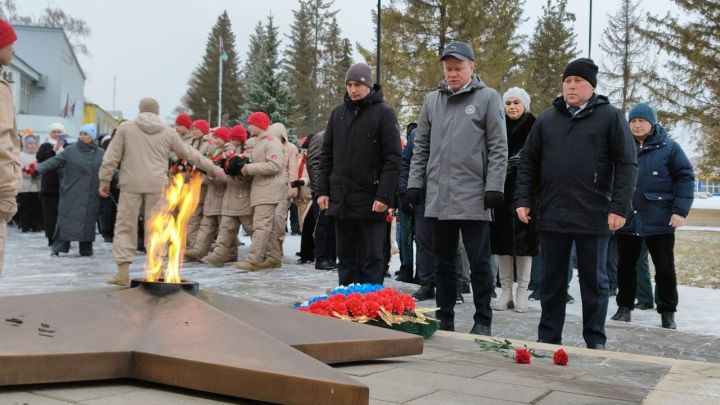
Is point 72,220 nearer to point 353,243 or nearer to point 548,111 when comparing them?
point 353,243

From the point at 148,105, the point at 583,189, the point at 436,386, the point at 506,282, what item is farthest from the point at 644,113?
the point at 148,105

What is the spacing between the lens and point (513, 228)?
281 inches

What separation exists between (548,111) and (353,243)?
2.05 metres

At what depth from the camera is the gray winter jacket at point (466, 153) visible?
5.47 meters

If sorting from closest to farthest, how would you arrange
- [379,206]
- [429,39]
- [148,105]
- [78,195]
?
[379,206], [148,105], [78,195], [429,39]

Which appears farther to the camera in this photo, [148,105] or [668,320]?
[148,105]

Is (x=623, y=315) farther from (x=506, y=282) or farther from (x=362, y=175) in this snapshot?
(x=362, y=175)

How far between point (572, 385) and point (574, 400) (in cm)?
33

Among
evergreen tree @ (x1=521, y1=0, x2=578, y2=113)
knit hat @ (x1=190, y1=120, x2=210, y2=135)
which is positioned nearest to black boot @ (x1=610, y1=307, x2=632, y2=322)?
knit hat @ (x1=190, y1=120, x2=210, y2=135)

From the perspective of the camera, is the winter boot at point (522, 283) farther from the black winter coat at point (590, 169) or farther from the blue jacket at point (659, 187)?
the black winter coat at point (590, 169)

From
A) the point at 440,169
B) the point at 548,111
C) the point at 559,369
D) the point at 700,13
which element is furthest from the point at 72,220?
the point at 700,13

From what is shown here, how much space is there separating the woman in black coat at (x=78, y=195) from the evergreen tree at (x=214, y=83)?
187 feet

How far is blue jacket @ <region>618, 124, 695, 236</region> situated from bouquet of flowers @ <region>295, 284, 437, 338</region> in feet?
8.83

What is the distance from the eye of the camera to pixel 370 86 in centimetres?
650
